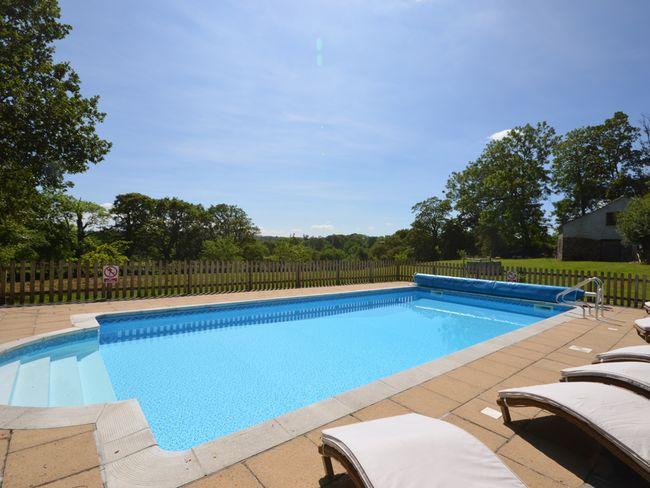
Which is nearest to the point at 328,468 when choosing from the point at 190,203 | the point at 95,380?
the point at 95,380

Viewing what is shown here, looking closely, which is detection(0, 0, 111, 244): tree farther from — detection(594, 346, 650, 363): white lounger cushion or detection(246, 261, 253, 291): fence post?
detection(594, 346, 650, 363): white lounger cushion

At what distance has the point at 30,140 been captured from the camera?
12297mm

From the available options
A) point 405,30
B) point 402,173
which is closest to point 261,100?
point 405,30

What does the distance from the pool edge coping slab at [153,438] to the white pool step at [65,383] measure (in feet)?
4.54

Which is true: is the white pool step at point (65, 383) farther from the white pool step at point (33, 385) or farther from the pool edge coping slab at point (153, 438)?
the pool edge coping slab at point (153, 438)

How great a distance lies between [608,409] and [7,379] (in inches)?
276

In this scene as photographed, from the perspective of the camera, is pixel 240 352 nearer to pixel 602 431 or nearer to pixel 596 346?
pixel 602 431

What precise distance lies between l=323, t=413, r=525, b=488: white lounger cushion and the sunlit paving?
1 cm

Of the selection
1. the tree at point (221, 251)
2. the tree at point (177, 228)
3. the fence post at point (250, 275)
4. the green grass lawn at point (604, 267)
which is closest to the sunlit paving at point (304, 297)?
the fence post at point (250, 275)

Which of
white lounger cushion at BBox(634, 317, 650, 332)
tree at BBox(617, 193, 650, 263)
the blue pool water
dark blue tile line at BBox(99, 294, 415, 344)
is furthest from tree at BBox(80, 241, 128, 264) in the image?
tree at BBox(617, 193, 650, 263)

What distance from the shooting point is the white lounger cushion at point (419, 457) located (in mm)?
1625

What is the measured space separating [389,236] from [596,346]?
6102cm

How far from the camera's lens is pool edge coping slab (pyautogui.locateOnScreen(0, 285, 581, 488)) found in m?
2.22

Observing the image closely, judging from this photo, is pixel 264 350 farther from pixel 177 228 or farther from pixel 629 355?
pixel 177 228
